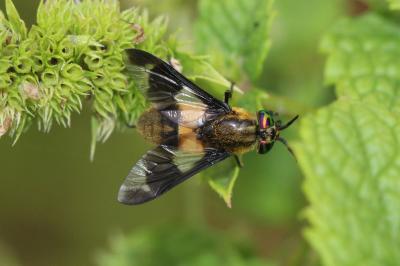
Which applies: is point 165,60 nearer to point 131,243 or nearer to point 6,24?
point 6,24

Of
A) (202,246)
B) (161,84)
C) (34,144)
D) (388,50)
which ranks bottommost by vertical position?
(202,246)

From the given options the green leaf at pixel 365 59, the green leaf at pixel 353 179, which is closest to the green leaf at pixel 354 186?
the green leaf at pixel 353 179

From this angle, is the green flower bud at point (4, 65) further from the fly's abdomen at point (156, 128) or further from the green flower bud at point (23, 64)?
the fly's abdomen at point (156, 128)

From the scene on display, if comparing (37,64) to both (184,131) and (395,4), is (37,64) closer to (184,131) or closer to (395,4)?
(184,131)

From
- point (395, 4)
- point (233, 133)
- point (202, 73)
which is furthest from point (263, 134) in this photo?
point (395, 4)

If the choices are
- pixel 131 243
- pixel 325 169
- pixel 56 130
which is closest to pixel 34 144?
pixel 56 130

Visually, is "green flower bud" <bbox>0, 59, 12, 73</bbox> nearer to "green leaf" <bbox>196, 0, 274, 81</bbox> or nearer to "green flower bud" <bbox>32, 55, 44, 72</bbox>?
"green flower bud" <bbox>32, 55, 44, 72</bbox>
